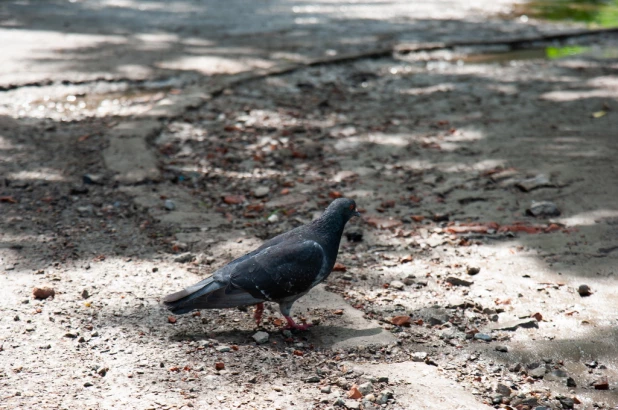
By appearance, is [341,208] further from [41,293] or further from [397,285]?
[41,293]

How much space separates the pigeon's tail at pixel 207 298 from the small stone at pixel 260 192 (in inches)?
76.2

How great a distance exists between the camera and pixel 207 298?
12.3 ft

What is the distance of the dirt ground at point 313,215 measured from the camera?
11.4 feet

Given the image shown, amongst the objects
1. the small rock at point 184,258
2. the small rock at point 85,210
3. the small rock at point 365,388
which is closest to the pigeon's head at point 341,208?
the small rock at point 184,258

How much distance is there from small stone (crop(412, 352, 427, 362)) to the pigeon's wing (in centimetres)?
64

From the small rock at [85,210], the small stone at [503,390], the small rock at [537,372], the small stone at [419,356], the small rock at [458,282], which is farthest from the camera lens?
the small rock at [85,210]

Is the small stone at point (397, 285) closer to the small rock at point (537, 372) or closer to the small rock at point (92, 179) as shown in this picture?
the small rock at point (537, 372)

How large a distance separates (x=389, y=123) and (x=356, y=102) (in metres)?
0.68

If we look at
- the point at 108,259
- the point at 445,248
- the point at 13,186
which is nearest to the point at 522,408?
the point at 445,248

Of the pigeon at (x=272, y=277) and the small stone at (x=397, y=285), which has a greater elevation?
the pigeon at (x=272, y=277)

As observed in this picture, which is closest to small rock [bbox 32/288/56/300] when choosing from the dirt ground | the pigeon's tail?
the dirt ground

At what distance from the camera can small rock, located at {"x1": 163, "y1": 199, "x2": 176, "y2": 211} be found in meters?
5.33

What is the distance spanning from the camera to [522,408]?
3.30 meters

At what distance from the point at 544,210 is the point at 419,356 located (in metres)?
1.92
